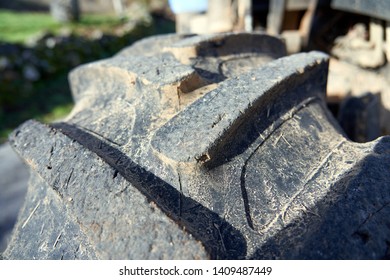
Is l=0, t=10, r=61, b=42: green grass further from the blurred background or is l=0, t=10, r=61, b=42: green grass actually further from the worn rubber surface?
the worn rubber surface

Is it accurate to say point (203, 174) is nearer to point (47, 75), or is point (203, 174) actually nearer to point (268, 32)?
point (268, 32)

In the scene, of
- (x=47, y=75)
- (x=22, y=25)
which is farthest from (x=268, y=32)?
(x=22, y=25)

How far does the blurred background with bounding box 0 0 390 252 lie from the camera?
4.26 feet

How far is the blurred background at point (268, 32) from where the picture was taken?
1.30 metres

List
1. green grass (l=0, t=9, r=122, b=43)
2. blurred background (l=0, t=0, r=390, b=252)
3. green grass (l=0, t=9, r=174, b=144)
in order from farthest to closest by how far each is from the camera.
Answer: green grass (l=0, t=9, r=122, b=43)
green grass (l=0, t=9, r=174, b=144)
blurred background (l=0, t=0, r=390, b=252)

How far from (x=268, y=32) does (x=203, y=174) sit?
105cm

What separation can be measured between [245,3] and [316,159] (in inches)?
37.4

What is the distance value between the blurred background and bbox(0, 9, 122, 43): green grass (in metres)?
0.11

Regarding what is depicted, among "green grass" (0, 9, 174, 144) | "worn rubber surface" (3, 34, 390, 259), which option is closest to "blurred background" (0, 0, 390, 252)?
"green grass" (0, 9, 174, 144)

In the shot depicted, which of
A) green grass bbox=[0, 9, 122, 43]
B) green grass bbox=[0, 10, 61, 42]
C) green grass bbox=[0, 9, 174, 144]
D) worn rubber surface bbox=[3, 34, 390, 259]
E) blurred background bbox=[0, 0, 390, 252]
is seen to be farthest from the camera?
green grass bbox=[0, 9, 122, 43]

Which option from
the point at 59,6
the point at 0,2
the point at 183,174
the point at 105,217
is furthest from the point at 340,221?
the point at 0,2

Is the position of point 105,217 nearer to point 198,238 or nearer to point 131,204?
point 131,204

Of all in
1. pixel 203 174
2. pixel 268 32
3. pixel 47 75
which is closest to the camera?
pixel 203 174

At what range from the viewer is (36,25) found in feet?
22.6
